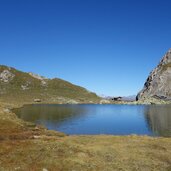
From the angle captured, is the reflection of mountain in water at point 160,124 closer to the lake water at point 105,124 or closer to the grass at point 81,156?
the lake water at point 105,124

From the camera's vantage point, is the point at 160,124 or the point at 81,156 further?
the point at 160,124

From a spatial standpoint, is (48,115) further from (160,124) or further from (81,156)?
(81,156)

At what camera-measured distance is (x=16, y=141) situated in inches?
1905

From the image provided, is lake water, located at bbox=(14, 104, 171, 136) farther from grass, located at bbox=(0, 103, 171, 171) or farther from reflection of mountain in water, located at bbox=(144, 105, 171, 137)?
grass, located at bbox=(0, 103, 171, 171)

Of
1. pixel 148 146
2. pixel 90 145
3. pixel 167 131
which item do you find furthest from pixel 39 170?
pixel 167 131

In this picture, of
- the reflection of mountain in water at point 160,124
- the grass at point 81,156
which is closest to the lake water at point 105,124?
the reflection of mountain in water at point 160,124

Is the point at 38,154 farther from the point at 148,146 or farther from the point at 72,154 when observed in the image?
the point at 148,146

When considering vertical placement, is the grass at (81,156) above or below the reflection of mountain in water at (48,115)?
below

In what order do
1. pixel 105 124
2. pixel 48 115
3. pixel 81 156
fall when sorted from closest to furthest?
pixel 81 156 < pixel 105 124 < pixel 48 115

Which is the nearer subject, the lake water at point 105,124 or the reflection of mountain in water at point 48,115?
the lake water at point 105,124

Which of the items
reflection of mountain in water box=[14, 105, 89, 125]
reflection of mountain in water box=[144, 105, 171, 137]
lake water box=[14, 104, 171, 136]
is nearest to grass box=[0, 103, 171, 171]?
lake water box=[14, 104, 171, 136]

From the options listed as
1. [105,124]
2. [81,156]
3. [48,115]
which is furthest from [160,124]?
[81,156]

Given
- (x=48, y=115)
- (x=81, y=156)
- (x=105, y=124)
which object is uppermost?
(x=48, y=115)

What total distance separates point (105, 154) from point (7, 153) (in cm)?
1526
